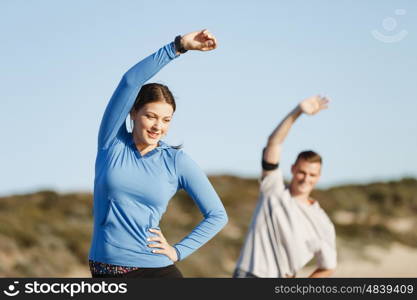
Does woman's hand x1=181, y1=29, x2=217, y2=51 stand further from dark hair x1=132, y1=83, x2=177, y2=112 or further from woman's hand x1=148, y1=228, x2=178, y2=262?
woman's hand x1=148, y1=228, x2=178, y2=262

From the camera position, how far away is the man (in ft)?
18.7

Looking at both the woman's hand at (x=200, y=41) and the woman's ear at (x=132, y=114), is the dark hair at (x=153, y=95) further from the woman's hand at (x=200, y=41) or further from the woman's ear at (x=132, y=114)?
the woman's hand at (x=200, y=41)

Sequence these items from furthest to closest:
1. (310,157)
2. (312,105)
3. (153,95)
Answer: (310,157)
(312,105)
(153,95)

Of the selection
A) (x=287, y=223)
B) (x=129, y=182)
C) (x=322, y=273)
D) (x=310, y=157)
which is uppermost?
(x=310, y=157)

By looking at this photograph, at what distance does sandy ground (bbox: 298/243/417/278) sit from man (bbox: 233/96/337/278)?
13326 millimetres

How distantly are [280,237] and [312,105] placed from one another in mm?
976

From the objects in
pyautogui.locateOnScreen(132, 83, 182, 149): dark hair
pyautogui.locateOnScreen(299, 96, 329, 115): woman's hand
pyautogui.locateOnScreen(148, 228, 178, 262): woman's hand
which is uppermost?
pyautogui.locateOnScreen(299, 96, 329, 115): woman's hand

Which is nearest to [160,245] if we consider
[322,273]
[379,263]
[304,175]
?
[304,175]

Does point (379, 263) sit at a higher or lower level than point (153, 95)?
lower

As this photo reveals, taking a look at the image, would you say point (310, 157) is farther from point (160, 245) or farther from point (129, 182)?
point (129, 182)

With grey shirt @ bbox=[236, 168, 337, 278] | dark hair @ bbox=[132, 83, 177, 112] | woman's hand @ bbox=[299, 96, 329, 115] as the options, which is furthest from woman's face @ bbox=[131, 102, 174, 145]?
grey shirt @ bbox=[236, 168, 337, 278]

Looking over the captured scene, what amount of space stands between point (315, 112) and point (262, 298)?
1.22m

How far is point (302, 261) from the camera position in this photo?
5.82m

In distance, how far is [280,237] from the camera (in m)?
5.89
